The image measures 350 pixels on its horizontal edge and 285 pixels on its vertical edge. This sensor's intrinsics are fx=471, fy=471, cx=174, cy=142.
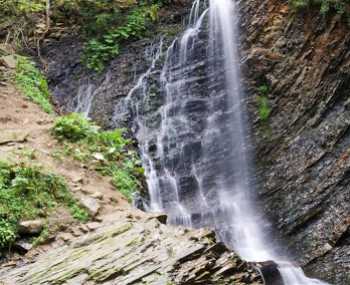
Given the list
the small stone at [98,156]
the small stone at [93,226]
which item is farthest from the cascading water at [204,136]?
the small stone at [93,226]

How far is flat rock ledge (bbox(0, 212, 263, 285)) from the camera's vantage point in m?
5.45

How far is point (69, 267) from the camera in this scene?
561 centimetres

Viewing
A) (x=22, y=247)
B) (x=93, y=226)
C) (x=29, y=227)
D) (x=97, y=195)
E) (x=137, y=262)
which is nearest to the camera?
(x=137, y=262)

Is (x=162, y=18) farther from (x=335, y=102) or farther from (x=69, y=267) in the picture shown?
(x=69, y=267)

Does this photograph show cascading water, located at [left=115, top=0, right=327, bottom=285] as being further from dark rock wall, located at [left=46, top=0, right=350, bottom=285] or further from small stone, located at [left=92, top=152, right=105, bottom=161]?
small stone, located at [left=92, top=152, right=105, bottom=161]

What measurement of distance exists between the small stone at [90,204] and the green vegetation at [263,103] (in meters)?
6.14

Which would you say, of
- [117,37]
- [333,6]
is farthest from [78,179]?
[117,37]

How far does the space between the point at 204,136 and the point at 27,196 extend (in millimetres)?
6400

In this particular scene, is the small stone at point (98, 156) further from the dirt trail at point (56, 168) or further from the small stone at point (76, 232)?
the small stone at point (76, 232)

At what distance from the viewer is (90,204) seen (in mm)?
7180

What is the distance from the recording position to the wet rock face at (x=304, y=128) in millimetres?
9680

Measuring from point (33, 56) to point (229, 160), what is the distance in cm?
753

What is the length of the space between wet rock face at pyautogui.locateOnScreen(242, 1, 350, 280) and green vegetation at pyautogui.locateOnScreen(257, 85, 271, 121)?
0.12m

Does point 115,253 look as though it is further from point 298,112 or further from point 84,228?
point 298,112
